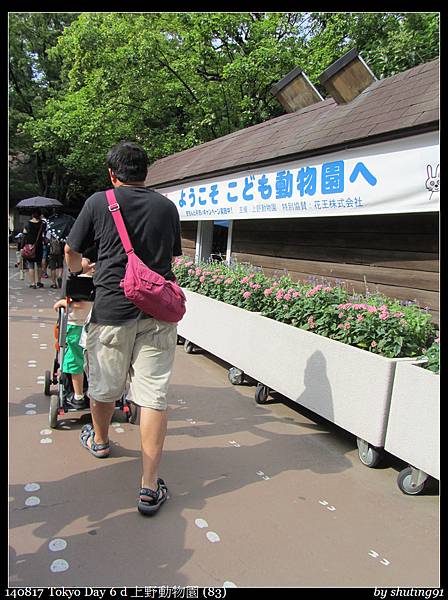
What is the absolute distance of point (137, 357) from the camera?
3.05 metres

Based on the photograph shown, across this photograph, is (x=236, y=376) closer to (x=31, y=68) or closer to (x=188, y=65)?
(x=188, y=65)

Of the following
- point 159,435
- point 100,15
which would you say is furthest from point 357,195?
point 100,15

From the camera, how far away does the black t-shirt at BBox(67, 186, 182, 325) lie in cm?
296

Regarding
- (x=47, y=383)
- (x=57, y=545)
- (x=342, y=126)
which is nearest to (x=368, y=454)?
(x=57, y=545)

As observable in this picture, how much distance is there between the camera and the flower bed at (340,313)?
12.8 ft

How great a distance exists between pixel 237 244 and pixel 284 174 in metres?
2.48

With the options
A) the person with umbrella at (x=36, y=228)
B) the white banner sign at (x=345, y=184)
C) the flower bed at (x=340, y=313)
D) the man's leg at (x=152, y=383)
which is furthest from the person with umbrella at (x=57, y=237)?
the man's leg at (x=152, y=383)

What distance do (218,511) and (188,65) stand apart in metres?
15.0

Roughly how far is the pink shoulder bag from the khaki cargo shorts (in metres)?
0.12

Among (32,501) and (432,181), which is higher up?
(432,181)

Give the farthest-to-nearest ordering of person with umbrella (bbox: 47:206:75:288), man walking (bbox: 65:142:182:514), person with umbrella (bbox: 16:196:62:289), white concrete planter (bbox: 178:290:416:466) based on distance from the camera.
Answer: person with umbrella (bbox: 16:196:62:289) < person with umbrella (bbox: 47:206:75:288) < white concrete planter (bbox: 178:290:416:466) < man walking (bbox: 65:142:182:514)

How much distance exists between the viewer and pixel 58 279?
14.1 meters

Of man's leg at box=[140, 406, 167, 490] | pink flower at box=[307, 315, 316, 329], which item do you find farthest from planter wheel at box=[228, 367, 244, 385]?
man's leg at box=[140, 406, 167, 490]

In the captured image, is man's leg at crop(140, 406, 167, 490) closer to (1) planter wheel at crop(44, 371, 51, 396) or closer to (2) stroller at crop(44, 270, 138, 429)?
(2) stroller at crop(44, 270, 138, 429)
